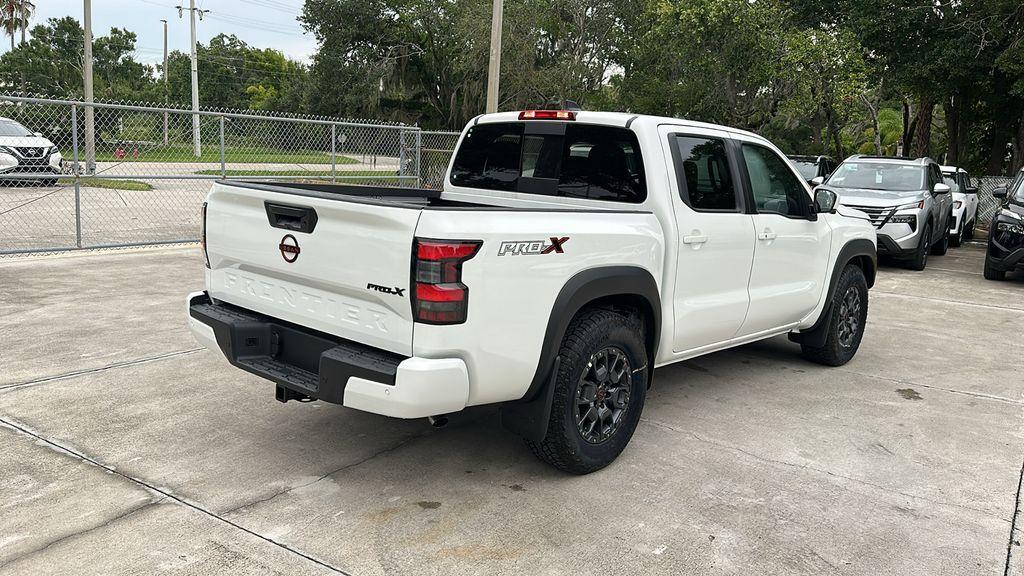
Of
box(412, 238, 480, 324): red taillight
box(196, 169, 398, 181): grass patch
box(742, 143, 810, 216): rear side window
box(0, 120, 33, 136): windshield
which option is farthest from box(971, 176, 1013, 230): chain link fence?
box(0, 120, 33, 136): windshield

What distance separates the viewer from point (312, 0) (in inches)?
1519

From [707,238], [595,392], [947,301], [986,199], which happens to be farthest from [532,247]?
[986,199]

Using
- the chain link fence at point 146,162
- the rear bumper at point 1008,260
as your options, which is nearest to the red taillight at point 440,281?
the chain link fence at point 146,162

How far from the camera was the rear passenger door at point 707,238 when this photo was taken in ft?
15.0

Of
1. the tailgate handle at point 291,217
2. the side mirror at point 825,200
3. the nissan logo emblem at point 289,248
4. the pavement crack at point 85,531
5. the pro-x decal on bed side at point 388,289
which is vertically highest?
the side mirror at point 825,200

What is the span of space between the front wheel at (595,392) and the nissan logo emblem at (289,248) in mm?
1325

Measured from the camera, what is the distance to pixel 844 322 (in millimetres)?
6457

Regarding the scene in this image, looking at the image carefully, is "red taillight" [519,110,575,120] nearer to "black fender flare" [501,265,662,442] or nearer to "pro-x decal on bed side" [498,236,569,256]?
"black fender flare" [501,265,662,442]

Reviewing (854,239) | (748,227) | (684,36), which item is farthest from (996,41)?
(748,227)

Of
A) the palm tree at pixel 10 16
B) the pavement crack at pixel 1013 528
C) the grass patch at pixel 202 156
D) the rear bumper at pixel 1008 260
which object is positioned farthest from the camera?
the palm tree at pixel 10 16

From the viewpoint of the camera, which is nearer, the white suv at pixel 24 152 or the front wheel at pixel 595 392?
the front wheel at pixel 595 392

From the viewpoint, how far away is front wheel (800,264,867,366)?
629cm

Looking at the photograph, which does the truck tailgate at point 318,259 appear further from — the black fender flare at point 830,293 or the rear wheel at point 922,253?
the rear wheel at point 922,253

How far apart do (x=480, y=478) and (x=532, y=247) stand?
4.23 ft
